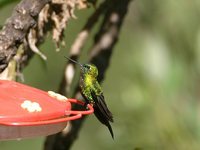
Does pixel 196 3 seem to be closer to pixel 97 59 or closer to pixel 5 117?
pixel 97 59

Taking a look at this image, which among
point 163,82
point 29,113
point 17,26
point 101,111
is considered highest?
point 17,26

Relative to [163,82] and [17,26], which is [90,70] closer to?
[17,26]

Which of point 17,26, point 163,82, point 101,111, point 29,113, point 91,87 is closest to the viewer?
point 29,113

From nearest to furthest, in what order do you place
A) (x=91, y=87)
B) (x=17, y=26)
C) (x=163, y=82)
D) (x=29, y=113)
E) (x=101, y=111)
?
(x=29, y=113) < (x=17, y=26) < (x=101, y=111) < (x=91, y=87) < (x=163, y=82)

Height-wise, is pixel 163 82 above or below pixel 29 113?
below

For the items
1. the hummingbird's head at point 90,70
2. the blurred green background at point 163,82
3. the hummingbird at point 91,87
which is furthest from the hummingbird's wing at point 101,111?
the blurred green background at point 163,82

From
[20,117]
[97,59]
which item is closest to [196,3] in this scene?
[97,59]

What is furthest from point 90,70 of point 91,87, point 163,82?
point 163,82

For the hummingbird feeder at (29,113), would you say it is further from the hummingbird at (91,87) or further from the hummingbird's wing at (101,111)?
the hummingbird at (91,87)
